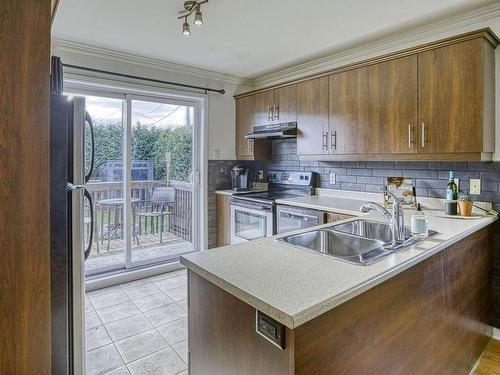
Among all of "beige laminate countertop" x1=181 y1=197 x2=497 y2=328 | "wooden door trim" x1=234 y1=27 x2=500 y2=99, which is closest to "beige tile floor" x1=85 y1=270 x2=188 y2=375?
"beige laminate countertop" x1=181 y1=197 x2=497 y2=328

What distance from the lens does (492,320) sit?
7.84ft

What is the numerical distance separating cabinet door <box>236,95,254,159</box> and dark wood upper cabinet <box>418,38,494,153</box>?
2.09 metres

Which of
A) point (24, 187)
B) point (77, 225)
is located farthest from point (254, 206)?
point (24, 187)

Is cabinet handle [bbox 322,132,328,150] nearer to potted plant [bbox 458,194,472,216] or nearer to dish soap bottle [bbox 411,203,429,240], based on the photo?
potted plant [bbox 458,194,472,216]

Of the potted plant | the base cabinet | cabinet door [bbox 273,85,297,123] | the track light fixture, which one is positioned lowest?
the base cabinet

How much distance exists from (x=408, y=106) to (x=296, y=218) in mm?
1353

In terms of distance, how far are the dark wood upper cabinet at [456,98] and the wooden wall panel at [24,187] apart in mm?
2410

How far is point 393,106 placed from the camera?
257 centimetres

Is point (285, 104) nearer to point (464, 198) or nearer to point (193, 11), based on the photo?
point (193, 11)

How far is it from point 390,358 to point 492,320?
5.82 feet

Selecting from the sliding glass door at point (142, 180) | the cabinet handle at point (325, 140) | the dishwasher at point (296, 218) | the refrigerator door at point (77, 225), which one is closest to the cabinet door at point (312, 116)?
the cabinet handle at point (325, 140)

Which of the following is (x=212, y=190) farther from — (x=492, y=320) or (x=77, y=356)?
(x=492, y=320)

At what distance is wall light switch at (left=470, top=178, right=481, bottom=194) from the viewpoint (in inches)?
94.3

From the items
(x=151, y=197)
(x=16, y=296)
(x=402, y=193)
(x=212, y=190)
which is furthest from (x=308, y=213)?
(x=16, y=296)
